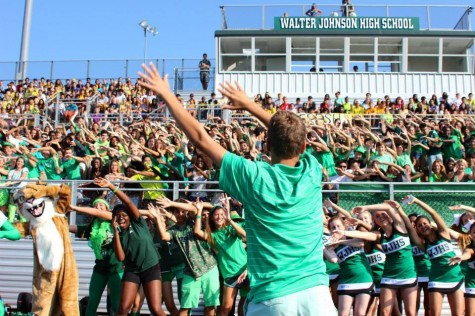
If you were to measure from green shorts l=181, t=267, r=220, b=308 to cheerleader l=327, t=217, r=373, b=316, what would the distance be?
179 cm

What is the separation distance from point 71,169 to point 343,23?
16.3 m

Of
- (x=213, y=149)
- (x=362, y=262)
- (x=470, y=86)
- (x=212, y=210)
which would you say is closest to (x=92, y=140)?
(x=212, y=210)

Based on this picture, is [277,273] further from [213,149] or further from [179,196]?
[179,196]

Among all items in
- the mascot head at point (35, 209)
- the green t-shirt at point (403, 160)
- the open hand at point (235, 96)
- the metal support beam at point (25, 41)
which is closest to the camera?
the open hand at point (235, 96)

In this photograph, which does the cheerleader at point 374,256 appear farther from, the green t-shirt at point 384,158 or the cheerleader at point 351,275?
the green t-shirt at point 384,158

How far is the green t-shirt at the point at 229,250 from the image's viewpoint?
9078mm

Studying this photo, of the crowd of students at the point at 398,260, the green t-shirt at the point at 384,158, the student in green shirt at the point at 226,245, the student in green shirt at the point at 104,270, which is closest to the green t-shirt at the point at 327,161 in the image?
the green t-shirt at the point at 384,158

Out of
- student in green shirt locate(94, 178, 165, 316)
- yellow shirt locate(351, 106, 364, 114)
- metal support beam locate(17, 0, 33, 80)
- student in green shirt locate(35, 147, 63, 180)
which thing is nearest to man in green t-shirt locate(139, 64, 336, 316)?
student in green shirt locate(94, 178, 165, 316)

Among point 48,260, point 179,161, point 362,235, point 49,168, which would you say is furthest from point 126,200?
point 49,168

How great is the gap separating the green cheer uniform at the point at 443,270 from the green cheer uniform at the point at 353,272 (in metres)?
0.91

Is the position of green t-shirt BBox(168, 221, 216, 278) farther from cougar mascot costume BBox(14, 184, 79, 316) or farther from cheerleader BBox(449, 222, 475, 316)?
cheerleader BBox(449, 222, 475, 316)

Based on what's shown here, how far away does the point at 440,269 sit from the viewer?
8633 millimetres

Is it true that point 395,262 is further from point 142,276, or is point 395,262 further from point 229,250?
point 142,276

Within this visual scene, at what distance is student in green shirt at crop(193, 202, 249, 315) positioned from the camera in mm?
9016
